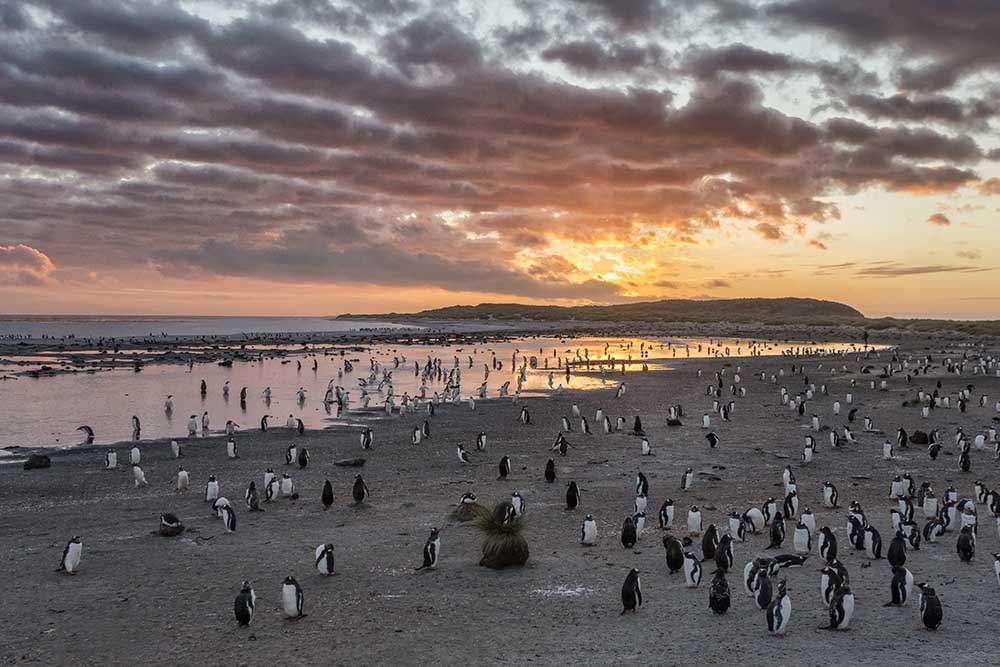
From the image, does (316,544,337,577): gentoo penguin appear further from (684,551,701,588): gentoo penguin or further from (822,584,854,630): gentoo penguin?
(822,584,854,630): gentoo penguin

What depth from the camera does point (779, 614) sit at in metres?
10.7

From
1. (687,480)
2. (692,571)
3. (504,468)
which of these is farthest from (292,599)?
(687,480)

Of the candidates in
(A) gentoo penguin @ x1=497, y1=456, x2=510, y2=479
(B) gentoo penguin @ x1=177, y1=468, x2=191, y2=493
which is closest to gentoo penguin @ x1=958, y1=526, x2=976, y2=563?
(A) gentoo penguin @ x1=497, y1=456, x2=510, y2=479

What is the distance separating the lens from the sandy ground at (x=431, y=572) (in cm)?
1063

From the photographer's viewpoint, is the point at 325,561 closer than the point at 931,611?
No

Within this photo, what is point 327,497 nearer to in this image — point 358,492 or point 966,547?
point 358,492

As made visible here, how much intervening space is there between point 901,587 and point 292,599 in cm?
962

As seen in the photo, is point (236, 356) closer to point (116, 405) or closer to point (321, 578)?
point (116, 405)

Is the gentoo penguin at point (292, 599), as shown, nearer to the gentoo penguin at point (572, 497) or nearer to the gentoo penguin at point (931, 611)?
the gentoo penguin at point (572, 497)

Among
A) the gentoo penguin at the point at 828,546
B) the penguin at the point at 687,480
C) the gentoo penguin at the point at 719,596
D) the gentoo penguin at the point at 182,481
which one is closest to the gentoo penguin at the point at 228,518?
the gentoo penguin at the point at 182,481

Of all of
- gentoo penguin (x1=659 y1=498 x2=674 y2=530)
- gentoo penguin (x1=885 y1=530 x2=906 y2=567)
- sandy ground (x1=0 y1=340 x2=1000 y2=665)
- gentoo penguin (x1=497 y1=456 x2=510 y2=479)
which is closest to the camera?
sandy ground (x1=0 y1=340 x2=1000 y2=665)

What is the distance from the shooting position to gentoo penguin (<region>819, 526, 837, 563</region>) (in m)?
13.8

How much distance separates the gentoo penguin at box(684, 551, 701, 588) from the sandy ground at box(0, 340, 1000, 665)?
243 mm

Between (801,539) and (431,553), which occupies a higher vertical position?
(801,539)
